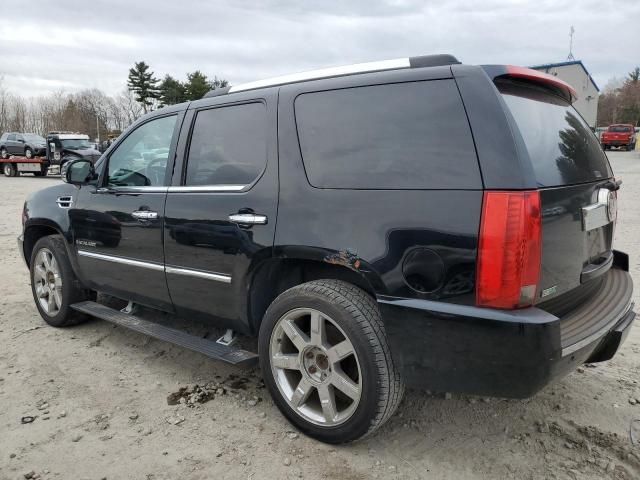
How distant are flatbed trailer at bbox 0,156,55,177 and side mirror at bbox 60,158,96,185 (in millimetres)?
22028

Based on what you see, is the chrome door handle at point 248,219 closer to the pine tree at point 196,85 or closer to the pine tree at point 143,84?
the pine tree at point 196,85

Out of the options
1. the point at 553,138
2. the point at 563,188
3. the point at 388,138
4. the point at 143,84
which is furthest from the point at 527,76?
the point at 143,84

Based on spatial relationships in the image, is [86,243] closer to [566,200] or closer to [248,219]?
[248,219]

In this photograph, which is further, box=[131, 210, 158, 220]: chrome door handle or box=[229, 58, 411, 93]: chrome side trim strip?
box=[131, 210, 158, 220]: chrome door handle

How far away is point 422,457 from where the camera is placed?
2.59 meters

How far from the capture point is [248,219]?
2.88m

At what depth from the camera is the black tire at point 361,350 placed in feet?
7.90

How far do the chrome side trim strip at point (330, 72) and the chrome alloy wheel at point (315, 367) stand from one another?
51.0 inches

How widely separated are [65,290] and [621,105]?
7582 cm

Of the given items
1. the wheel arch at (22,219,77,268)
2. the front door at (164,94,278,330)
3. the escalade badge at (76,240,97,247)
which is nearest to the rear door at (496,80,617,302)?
the front door at (164,94,278,330)

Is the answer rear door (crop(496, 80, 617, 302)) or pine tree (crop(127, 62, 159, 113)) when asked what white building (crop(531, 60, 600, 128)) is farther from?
pine tree (crop(127, 62, 159, 113))

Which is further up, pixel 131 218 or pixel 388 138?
pixel 388 138

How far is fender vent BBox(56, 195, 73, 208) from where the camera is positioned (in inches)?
165

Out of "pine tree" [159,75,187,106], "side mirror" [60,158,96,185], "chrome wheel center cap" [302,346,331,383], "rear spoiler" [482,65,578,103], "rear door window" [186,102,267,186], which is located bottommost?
"chrome wheel center cap" [302,346,331,383]
